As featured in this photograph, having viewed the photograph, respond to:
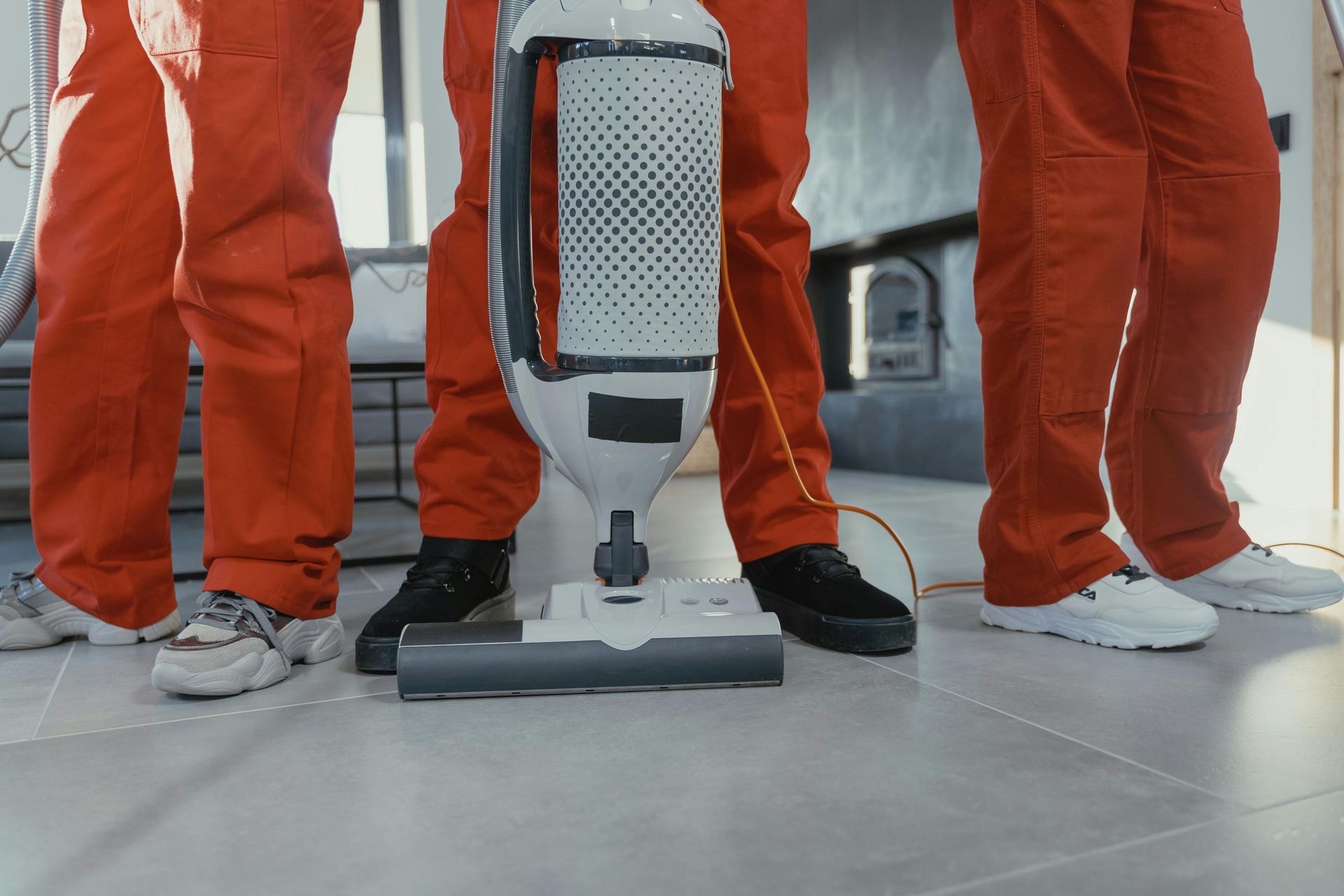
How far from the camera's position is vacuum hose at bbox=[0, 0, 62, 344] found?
117 cm

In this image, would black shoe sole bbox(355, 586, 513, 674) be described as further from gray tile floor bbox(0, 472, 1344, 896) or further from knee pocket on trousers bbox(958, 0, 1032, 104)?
knee pocket on trousers bbox(958, 0, 1032, 104)

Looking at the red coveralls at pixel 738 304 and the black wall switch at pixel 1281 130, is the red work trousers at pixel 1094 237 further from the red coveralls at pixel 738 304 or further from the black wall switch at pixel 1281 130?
the black wall switch at pixel 1281 130

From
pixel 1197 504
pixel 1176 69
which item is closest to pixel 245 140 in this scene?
pixel 1176 69

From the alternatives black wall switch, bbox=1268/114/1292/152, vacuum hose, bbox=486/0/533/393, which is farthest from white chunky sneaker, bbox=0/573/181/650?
black wall switch, bbox=1268/114/1292/152

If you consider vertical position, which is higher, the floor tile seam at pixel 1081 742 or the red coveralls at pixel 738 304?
the red coveralls at pixel 738 304

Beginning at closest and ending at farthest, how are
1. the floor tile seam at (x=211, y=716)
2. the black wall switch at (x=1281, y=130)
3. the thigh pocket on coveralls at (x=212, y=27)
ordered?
1. the floor tile seam at (x=211, y=716)
2. the thigh pocket on coveralls at (x=212, y=27)
3. the black wall switch at (x=1281, y=130)

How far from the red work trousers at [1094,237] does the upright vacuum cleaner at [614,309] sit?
1.23 ft

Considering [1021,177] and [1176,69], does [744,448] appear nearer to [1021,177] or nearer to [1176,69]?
[1021,177]

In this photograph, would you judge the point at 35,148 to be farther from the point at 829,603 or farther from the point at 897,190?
the point at 897,190

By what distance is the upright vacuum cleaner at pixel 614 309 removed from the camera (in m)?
0.85

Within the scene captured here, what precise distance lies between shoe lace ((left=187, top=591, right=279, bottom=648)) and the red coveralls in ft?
0.64

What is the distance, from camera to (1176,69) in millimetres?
1114

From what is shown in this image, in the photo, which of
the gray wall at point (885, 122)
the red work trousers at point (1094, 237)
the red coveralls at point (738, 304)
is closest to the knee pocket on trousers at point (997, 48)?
the red work trousers at point (1094, 237)

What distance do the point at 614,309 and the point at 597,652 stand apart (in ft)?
0.95
